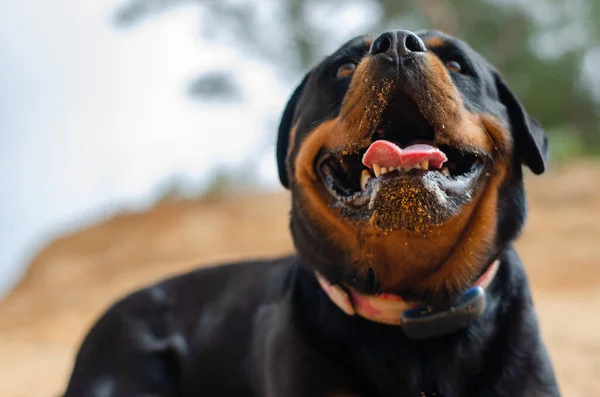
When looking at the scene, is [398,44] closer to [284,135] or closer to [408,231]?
[408,231]

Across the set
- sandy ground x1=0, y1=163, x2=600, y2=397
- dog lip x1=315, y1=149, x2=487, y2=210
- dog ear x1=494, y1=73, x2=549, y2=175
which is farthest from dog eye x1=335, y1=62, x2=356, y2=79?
sandy ground x1=0, y1=163, x2=600, y2=397

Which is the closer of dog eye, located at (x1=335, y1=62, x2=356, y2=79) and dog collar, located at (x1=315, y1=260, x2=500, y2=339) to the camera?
dog collar, located at (x1=315, y1=260, x2=500, y2=339)

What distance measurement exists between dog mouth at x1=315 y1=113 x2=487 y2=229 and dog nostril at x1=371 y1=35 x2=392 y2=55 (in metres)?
0.23

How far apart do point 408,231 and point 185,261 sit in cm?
621

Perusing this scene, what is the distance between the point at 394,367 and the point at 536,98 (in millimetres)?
9126

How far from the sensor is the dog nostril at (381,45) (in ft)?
5.80

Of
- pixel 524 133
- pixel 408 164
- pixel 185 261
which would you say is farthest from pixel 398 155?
pixel 185 261

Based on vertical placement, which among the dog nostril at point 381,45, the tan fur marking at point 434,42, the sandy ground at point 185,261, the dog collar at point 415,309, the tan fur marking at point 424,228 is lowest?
the sandy ground at point 185,261

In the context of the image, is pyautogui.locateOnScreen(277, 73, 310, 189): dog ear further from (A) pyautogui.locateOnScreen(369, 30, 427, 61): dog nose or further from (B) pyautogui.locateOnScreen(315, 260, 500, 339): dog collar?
(A) pyautogui.locateOnScreen(369, 30, 427, 61): dog nose

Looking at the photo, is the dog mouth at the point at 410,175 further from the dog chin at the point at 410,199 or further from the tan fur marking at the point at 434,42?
the tan fur marking at the point at 434,42

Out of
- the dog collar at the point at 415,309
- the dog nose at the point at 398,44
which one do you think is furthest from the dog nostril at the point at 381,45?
the dog collar at the point at 415,309

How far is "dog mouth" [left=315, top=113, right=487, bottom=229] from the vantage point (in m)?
1.70

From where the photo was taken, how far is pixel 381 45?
1780 millimetres

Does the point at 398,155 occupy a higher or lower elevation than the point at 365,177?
higher
